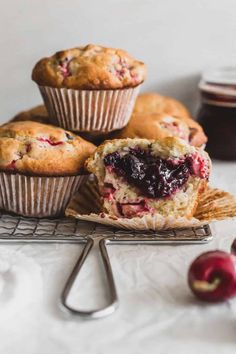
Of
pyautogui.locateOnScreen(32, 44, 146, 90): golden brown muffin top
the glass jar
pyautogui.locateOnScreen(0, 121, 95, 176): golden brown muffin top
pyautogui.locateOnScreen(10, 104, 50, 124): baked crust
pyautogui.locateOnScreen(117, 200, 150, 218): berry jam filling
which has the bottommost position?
the glass jar

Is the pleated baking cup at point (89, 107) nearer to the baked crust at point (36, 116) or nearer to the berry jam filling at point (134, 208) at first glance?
the baked crust at point (36, 116)

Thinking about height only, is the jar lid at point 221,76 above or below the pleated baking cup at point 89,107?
below

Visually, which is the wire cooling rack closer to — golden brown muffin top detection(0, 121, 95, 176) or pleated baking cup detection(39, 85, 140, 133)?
golden brown muffin top detection(0, 121, 95, 176)

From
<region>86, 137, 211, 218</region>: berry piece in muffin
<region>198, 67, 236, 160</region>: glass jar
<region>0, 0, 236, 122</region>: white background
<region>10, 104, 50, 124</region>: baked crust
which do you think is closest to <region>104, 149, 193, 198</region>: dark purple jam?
<region>86, 137, 211, 218</region>: berry piece in muffin

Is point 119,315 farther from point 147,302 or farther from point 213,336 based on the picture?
point 213,336

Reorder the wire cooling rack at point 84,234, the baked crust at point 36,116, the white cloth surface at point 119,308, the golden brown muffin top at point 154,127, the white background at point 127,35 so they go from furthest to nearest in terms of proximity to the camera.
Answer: the white background at point 127,35, the baked crust at point 36,116, the golden brown muffin top at point 154,127, the wire cooling rack at point 84,234, the white cloth surface at point 119,308

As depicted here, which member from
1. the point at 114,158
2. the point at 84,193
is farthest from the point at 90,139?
the point at 114,158

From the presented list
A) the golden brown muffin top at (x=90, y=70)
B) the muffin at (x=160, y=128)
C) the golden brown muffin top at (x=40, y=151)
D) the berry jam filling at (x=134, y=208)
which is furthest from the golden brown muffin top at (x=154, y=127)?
the berry jam filling at (x=134, y=208)

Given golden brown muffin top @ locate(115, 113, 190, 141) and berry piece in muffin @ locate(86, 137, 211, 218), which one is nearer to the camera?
berry piece in muffin @ locate(86, 137, 211, 218)
